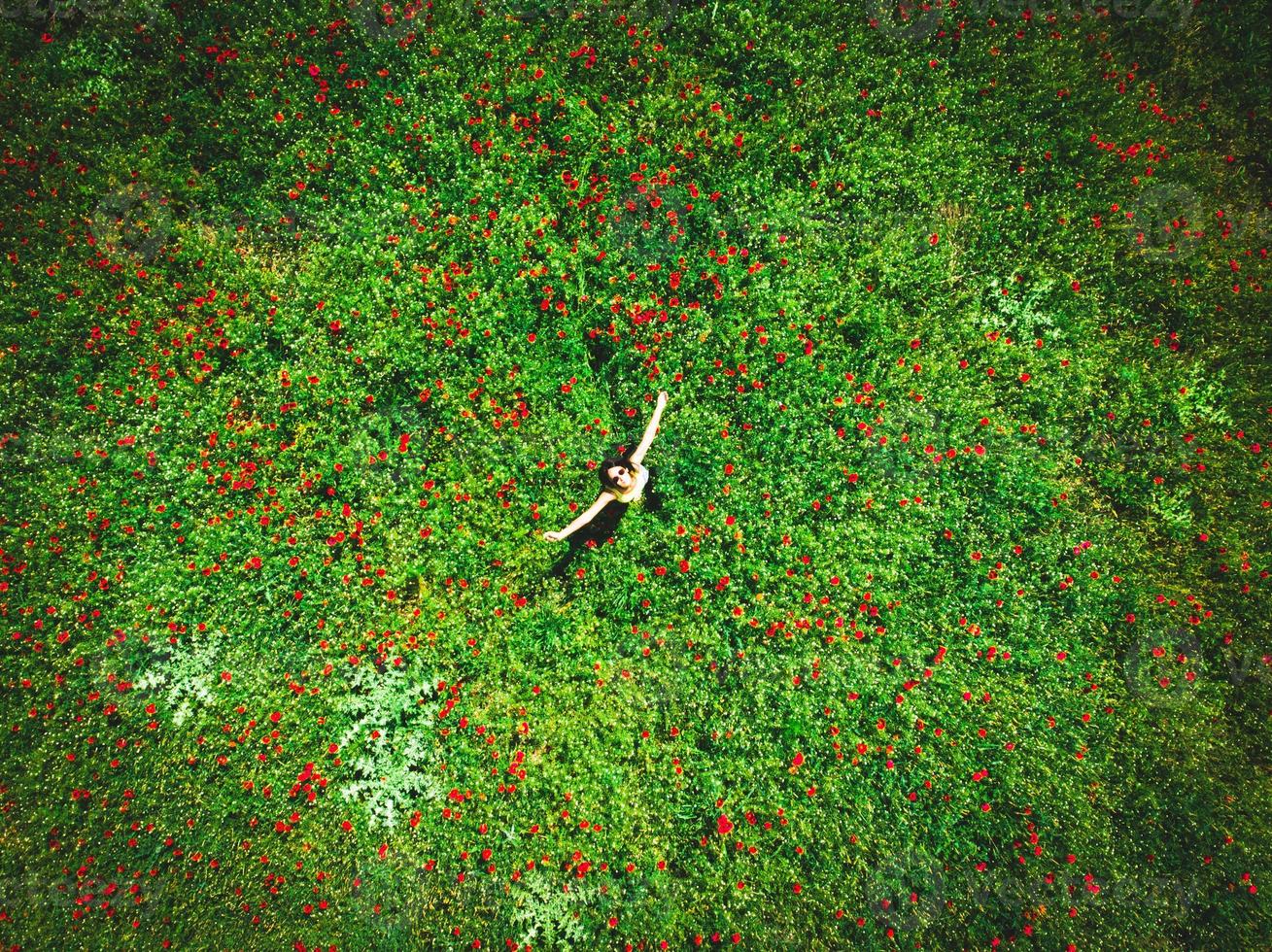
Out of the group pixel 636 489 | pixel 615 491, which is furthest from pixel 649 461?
pixel 615 491

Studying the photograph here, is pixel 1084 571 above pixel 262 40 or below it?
below

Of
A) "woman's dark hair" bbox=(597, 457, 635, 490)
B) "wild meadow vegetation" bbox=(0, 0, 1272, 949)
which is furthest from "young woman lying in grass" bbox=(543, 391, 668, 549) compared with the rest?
"wild meadow vegetation" bbox=(0, 0, 1272, 949)

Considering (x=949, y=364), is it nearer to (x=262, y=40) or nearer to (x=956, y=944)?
(x=956, y=944)

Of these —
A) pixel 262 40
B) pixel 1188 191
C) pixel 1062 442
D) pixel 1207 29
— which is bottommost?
pixel 1062 442

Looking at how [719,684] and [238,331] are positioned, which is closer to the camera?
[719,684]

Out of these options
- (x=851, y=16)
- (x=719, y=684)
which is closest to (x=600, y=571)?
(x=719, y=684)

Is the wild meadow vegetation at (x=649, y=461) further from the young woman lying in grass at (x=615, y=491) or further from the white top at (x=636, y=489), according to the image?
the white top at (x=636, y=489)

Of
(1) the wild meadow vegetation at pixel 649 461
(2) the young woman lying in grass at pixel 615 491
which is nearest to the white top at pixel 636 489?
(2) the young woman lying in grass at pixel 615 491
